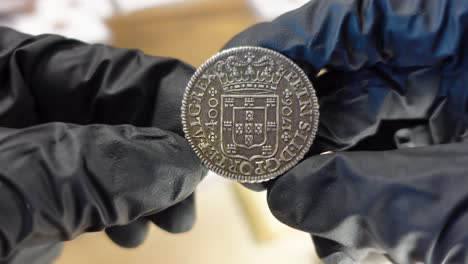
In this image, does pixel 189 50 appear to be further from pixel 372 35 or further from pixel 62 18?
pixel 372 35

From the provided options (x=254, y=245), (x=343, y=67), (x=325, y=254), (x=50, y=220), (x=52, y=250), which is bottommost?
(x=254, y=245)

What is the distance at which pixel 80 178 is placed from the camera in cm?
76

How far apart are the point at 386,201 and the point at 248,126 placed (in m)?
0.29

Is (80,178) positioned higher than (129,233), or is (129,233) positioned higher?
(80,178)

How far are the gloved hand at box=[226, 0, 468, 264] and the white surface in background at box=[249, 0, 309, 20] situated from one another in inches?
31.0

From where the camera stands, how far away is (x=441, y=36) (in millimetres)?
873

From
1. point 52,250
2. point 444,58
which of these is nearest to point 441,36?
point 444,58

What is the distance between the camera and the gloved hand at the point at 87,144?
0.74 m

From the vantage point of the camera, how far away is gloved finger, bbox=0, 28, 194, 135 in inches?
36.6

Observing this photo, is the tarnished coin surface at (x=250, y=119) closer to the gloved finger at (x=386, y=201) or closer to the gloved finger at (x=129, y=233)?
the gloved finger at (x=386, y=201)

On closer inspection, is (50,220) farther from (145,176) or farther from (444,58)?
(444,58)

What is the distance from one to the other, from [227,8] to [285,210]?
122 cm

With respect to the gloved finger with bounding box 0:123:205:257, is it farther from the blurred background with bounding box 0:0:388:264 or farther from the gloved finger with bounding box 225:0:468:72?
the blurred background with bounding box 0:0:388:264

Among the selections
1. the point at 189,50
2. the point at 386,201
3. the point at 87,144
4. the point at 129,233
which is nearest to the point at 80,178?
the point at 87,144
